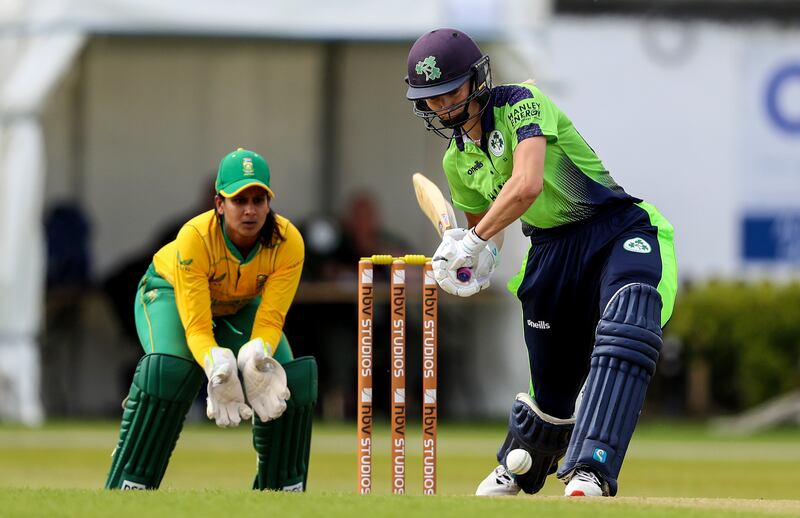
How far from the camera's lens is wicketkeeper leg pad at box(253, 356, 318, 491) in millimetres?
6156

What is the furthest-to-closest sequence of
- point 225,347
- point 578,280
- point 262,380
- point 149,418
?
1. point 225,347
2. point 149,418
3. point 262,380
4. point 578,280

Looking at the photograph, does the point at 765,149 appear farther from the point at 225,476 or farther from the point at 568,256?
the point at 568,256

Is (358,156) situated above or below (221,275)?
above

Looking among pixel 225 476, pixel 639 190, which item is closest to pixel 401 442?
pixel 225 476

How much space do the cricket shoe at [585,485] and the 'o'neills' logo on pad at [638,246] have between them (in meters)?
0.78

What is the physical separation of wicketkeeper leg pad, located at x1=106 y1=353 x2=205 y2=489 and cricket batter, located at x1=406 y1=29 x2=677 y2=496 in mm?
1131

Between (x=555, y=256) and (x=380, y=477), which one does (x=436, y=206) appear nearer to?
(x=555, y=256)

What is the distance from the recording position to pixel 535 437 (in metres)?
6.09

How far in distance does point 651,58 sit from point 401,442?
349 inches

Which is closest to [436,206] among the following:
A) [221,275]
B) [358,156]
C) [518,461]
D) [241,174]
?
[241,174]

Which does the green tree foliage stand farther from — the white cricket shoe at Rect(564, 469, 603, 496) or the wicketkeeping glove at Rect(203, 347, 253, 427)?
the white cricket shoe at Rect(564, 469, 603, 496)

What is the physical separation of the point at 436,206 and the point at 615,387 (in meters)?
1.04

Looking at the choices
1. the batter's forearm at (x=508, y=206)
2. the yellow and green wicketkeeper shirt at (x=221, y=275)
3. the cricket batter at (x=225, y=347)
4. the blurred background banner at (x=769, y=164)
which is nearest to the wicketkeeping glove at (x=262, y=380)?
the cricket batter at (x=225, y=347)

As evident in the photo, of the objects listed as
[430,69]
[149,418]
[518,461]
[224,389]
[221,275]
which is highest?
[430,69]
